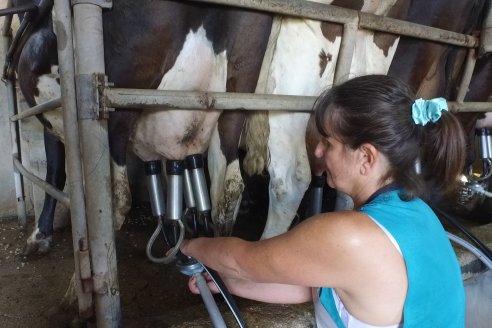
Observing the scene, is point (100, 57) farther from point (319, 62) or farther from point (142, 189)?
point (142, 189)

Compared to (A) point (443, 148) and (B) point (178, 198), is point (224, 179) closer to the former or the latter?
(B) point (178, 198)

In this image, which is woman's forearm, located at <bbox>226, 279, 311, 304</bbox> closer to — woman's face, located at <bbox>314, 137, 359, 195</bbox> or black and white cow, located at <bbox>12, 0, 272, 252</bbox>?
woman's face, located at <bbox>314, 137, 359, 195</bbox>

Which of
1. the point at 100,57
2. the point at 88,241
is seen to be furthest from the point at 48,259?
the point at 100,57

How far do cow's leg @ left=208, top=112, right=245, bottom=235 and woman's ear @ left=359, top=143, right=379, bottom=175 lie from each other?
0.98 m

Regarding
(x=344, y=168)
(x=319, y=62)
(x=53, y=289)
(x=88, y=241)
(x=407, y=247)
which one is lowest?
(x=53, y=289)

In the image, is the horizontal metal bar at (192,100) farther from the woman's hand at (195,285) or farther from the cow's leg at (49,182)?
the cow's leg at (49,182)

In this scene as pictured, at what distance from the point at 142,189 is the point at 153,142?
161 centimetres

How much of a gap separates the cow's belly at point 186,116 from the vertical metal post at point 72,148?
51 centimetres

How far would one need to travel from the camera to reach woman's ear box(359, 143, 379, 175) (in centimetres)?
74

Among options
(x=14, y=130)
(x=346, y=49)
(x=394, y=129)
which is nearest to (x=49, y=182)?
(x=14, y=130)

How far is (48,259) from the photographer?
213cm

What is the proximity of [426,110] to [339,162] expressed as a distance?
0.19m

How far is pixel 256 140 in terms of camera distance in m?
1.76

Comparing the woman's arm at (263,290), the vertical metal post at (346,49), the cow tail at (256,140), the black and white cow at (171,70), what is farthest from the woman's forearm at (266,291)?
the cow tail at (256,140)
